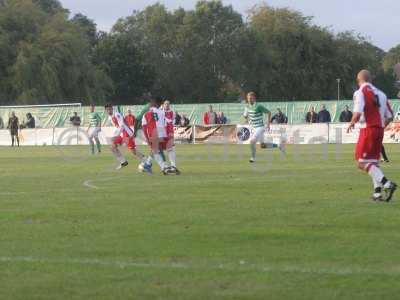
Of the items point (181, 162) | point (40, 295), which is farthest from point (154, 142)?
point (40, 295)

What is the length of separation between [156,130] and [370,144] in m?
9.23

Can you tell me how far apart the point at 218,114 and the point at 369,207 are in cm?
4234

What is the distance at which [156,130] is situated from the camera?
23.1 m

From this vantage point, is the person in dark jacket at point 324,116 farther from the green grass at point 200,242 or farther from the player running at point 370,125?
the player running at point 370,125

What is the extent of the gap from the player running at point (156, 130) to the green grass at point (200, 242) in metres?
4.30

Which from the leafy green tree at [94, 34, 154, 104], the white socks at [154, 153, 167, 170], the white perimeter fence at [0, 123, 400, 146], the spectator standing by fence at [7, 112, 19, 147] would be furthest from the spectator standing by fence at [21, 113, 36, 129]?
the leafy green tree at [94, 34, 154, 104]

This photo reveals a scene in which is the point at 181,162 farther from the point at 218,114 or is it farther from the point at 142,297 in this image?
the point at 218,114

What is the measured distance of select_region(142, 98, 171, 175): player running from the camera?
2297 cm

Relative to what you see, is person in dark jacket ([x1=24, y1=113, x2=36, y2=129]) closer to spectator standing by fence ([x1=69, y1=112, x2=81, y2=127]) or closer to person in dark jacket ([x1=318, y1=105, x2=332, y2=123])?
spectator standing by fence ([x1=69, y1=112, x2=81, y2=127])

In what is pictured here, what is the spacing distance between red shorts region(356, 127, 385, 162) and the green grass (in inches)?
27.3

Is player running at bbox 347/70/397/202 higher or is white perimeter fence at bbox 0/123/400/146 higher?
player running at bbox 347/70/397/202

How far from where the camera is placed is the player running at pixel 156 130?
75.4ft

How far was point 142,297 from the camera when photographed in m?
7.52

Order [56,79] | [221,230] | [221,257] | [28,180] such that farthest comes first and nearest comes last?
[56,79] → [28,180] → [221,230] → [221,257]
